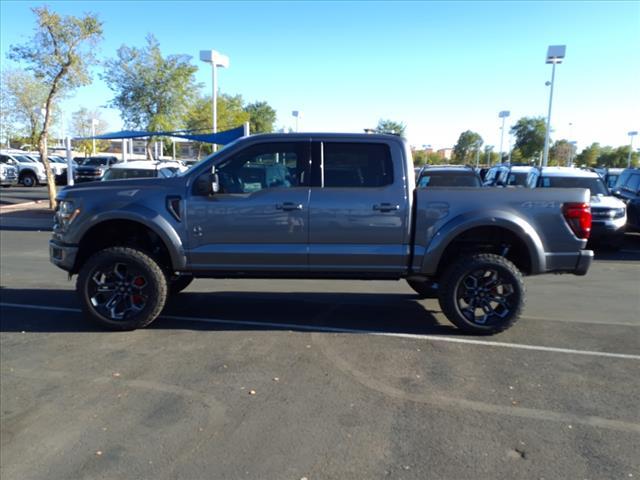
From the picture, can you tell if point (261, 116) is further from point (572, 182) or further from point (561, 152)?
point (572, 182)

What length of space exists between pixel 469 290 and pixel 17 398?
4114 millimetres

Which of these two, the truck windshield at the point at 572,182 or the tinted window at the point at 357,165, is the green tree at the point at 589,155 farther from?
the tinted window at the point at 357,165

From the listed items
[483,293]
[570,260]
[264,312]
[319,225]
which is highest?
[319,225]

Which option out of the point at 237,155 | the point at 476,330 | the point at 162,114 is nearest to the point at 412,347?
the point at 476,330

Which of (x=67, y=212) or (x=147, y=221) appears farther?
(x=67, y=212)

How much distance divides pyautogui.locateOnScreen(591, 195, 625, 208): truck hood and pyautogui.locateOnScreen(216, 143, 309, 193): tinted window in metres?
8.45

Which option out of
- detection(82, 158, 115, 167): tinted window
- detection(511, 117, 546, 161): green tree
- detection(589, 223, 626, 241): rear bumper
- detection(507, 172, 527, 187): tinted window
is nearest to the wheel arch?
detection(589, 223, 626, 241): rear bumper

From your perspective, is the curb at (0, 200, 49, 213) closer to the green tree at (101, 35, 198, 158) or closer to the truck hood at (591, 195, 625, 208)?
the green tree at (101, 35, 198, 158)

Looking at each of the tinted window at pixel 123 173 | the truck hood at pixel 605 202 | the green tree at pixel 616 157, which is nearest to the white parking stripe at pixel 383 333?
the truck hood at pixel 605 202

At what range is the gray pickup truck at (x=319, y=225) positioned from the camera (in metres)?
5.14

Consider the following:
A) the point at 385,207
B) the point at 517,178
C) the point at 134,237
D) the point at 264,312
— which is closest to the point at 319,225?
the point at 385,207

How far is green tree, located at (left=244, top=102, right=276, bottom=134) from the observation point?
194 feet

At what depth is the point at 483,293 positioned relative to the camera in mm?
5305

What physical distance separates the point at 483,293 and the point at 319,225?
1827 mm
